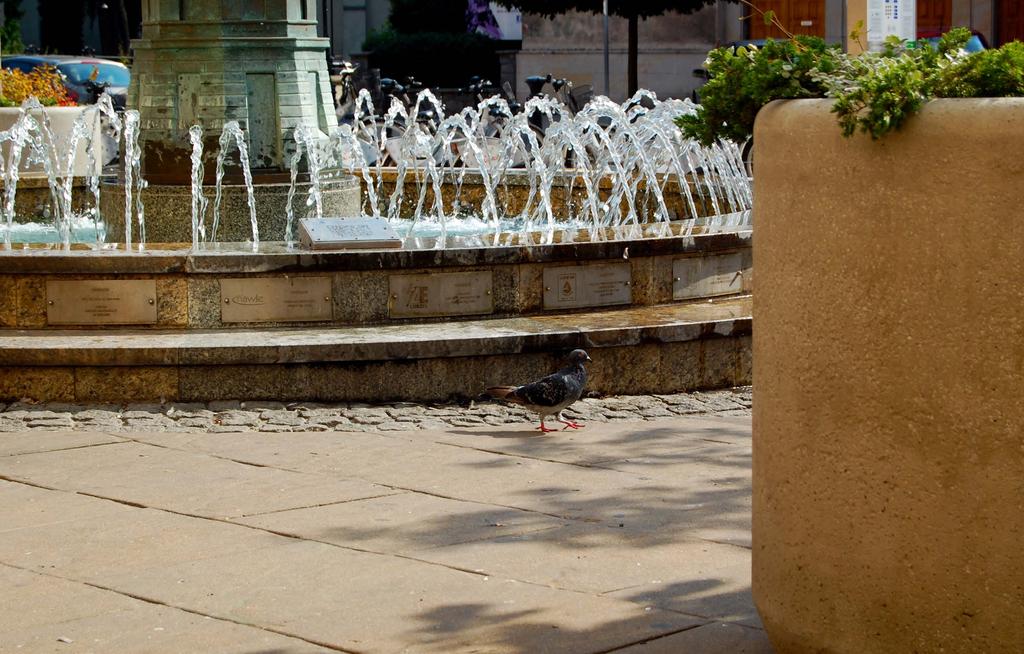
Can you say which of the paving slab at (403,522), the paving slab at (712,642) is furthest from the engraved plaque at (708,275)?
the paving slab at (712,642)

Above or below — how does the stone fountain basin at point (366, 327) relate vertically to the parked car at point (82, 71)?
below

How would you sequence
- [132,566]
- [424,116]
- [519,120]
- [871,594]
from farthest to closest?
1. [424,116]
2. [519,120]
3. [132,566]
4. [871,594]

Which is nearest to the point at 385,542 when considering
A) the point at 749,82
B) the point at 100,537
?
the point at 100,537

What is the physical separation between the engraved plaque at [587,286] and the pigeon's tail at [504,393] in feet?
4.00

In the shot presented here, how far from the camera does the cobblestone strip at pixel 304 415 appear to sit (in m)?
7.39

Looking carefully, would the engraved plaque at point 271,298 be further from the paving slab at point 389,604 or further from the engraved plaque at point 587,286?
the paving slab at point 389,604

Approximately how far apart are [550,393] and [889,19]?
2892mm

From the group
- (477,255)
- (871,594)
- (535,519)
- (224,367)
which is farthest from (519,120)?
(871,594)

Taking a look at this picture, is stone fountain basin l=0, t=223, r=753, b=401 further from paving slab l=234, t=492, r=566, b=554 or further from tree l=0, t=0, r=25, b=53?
tree l=0, t=0, r=25, b=53

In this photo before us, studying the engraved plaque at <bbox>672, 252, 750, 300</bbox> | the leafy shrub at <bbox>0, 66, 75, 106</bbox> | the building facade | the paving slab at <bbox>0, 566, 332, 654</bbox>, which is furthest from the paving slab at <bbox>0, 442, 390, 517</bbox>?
the building facade

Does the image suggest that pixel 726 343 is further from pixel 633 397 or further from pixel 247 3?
pixel 247 3

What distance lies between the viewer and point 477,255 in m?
8.25

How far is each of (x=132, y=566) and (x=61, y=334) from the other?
10.4 ft

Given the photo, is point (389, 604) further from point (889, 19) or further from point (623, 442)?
point (623, 442)
